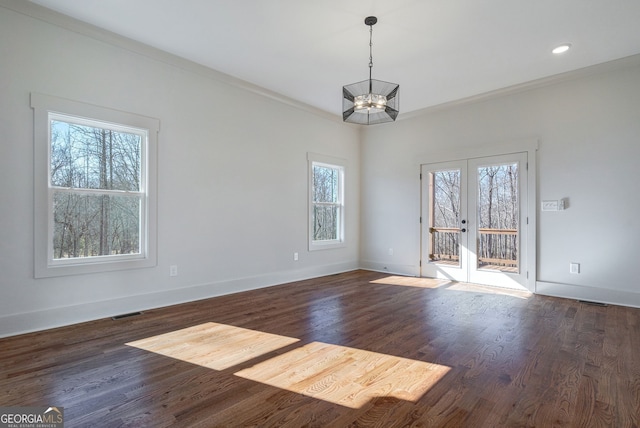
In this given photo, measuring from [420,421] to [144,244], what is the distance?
346 cm

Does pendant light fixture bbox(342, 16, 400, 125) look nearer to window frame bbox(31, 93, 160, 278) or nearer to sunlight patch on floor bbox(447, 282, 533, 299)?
window frame bbox(31, 93, 160, 278)

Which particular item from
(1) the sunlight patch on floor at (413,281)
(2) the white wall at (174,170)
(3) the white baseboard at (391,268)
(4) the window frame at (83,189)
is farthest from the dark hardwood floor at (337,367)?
(3) the white baseboard at (391,268)

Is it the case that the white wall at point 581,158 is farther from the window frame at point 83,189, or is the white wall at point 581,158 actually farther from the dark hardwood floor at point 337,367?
the window frame at point 83,189

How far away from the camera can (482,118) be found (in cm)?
528

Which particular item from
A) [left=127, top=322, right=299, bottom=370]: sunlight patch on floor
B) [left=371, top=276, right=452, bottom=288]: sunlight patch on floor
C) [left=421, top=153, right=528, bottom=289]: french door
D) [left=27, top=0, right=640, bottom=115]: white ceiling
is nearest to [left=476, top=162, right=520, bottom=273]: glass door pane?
[left=421, top=153, right=528, bottom=289]: french door

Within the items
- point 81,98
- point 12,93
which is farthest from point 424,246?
point 12,93

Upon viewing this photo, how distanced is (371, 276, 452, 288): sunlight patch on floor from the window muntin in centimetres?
121

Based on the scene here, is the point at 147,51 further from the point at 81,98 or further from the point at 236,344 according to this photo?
the point at 236,344

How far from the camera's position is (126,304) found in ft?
11.9

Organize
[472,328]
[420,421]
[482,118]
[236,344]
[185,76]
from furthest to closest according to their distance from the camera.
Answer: [482,118]
[185,76]
[472,328]
[236,344]
[420,421]

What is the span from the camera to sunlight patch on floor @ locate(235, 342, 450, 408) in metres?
2.03

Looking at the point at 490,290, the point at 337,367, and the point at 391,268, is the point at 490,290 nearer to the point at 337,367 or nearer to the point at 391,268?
the point at 391,268

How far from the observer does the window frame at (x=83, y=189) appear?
3.09 meters

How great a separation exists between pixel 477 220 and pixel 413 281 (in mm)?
1476
